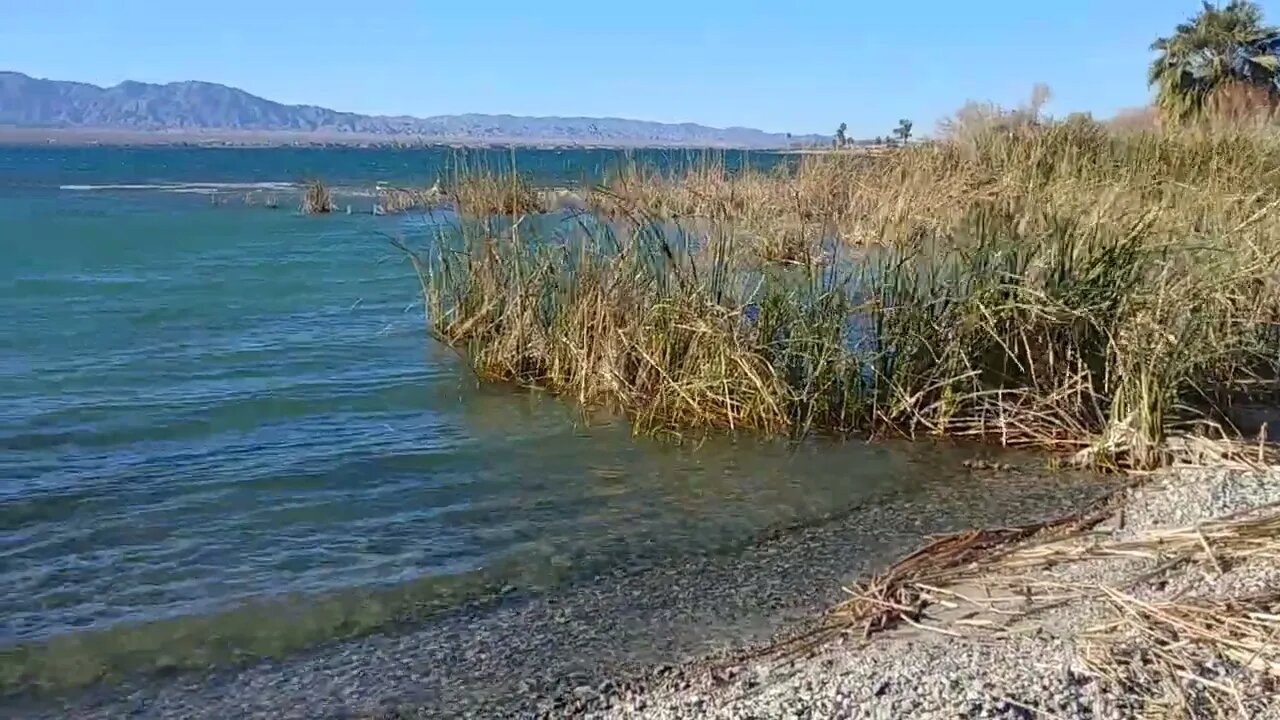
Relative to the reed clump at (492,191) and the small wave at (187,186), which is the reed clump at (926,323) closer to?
the reed clump at (492,191)

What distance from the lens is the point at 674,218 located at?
9852 millimetres

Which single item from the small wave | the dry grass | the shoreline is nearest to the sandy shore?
the dry grass

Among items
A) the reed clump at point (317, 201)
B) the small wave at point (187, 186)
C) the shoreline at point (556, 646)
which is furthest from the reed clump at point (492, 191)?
the small wave at point (187, 186)

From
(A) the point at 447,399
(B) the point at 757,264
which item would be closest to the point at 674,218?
(B) the point at 757,264

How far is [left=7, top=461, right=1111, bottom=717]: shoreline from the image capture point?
4.59 m

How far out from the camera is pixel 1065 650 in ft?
13.6

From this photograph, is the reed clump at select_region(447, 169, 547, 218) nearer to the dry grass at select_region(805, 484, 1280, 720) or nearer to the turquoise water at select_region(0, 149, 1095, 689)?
the turquoise water at select_region(0, 149, 1095, 689)

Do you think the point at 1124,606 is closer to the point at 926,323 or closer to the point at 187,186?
the point at 926,323

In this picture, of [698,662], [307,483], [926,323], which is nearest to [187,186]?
[307,483]

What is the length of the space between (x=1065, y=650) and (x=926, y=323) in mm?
4363

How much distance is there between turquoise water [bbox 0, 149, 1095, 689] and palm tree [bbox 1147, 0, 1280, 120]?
68.4 feet

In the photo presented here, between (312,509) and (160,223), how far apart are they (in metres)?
22.3

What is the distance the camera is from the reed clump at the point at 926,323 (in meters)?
7.74

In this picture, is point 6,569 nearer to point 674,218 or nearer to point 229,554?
point 229,554
